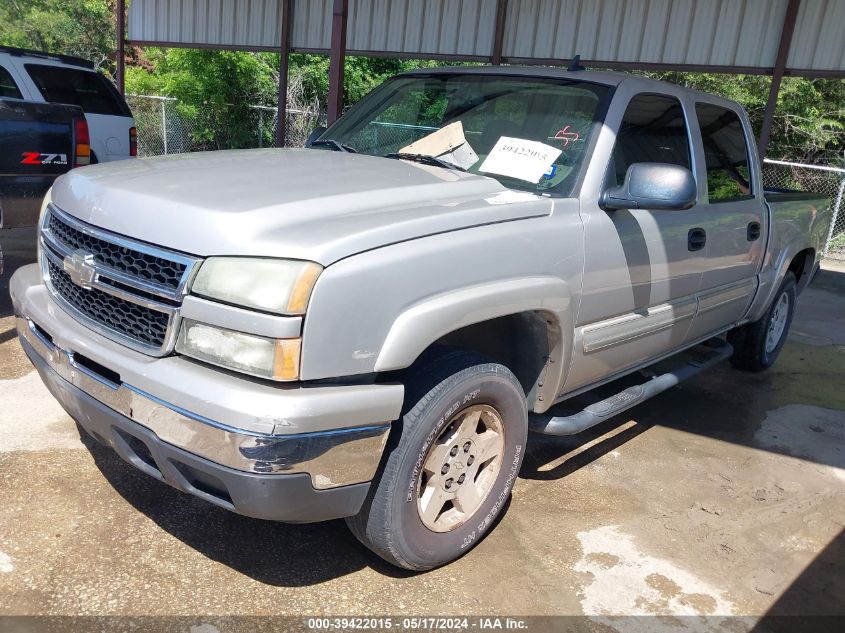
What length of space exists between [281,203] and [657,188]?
5.33 ft

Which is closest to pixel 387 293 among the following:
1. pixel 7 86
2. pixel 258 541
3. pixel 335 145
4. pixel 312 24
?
pixel 258 541

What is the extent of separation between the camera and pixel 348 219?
2.51m

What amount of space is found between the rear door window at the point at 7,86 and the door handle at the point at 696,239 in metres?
7.24

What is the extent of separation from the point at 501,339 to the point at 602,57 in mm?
7695

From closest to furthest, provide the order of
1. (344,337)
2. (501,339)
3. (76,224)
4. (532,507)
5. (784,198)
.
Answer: (344,337) → (76,224) → (501,339) → (532,507) → (784,198)

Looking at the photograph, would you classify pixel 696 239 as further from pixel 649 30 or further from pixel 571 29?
pixel 571 29

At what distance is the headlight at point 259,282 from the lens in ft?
7.27

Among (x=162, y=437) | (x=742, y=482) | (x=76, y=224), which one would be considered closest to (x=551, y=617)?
(x=162, y=437)

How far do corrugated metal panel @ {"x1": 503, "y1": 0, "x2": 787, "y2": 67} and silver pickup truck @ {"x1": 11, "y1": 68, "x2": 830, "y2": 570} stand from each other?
5.83 meters

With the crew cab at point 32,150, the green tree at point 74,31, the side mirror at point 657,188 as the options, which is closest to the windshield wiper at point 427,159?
the side mirror at point 657,188

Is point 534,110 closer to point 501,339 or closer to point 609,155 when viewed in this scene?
point 609,155

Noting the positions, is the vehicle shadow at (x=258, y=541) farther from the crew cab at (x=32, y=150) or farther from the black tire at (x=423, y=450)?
the crew cab at (x=32, y=150)

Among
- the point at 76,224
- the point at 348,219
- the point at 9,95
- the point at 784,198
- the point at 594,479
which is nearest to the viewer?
the point at 348,219

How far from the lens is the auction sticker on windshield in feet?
11.1
